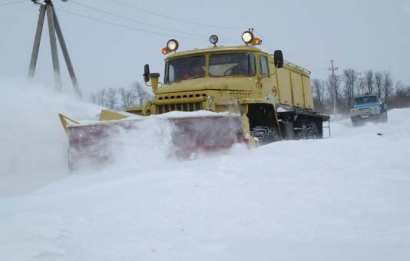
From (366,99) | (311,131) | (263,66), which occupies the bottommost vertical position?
(311,131)

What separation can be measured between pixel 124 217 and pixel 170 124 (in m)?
2.85

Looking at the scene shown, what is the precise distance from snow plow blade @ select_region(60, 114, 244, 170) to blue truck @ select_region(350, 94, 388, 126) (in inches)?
818

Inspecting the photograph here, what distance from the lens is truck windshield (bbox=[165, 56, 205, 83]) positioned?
29.2 feet

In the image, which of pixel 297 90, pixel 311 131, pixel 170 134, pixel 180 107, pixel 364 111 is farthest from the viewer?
pixel 364 111

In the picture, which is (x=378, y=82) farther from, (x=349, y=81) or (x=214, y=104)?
(x=214, y=104)

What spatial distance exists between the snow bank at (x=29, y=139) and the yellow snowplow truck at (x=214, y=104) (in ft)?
2.59

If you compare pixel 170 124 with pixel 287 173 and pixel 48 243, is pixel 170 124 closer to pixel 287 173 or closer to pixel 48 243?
pixel 287 173

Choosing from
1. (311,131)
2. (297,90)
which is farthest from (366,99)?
(297,90)

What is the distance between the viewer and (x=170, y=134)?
6.44 meters

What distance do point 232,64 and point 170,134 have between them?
296 cm

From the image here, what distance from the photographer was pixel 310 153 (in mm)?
6176

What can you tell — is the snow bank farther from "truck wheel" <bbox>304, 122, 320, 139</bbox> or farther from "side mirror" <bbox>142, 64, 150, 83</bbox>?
"truck wheel" <bbox>304, 122, 320, 139</bbox>

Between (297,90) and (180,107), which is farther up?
(297,90)

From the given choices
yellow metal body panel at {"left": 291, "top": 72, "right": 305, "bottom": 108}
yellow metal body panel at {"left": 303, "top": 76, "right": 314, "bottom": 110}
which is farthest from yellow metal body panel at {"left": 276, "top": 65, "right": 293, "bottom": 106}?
yellow metal body panel at {"left": 303, "top": 76, "right": 314, "bottom": 110}
